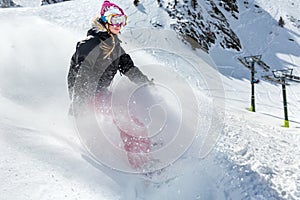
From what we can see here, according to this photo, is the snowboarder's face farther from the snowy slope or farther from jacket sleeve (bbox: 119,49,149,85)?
the snowy slope

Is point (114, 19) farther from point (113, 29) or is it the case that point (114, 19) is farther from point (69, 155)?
point (69, 155)

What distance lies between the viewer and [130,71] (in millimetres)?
4637

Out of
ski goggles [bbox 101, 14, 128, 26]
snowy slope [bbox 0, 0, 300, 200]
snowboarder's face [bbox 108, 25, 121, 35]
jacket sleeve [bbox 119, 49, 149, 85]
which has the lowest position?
snowy slope [bbox 0, 0, 300, 200]

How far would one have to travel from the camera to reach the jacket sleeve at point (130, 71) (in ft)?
14.9

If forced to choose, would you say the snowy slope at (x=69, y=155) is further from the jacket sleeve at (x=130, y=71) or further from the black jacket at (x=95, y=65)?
the jacket sleeve at (x=130, y=71)

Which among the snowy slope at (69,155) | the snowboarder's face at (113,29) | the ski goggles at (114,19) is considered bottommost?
the snowy slope at (69,155)

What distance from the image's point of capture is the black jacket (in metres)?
4.11

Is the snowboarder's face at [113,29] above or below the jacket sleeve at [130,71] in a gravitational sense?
above

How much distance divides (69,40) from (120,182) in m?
7.29

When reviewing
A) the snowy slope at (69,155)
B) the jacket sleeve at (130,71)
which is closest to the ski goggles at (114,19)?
the jacket sleeve at (130,71)

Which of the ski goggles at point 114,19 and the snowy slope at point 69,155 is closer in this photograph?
the snowy slope at point 69,155

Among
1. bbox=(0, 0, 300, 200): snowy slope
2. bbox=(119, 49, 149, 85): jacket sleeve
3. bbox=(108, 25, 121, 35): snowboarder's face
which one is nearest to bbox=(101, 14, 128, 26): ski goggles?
bbox=(108, 25, 121, 35): snowboarder's face

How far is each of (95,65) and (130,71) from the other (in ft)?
2.08

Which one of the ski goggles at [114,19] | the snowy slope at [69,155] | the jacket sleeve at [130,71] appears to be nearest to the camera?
the snowy slope at [69,155]
